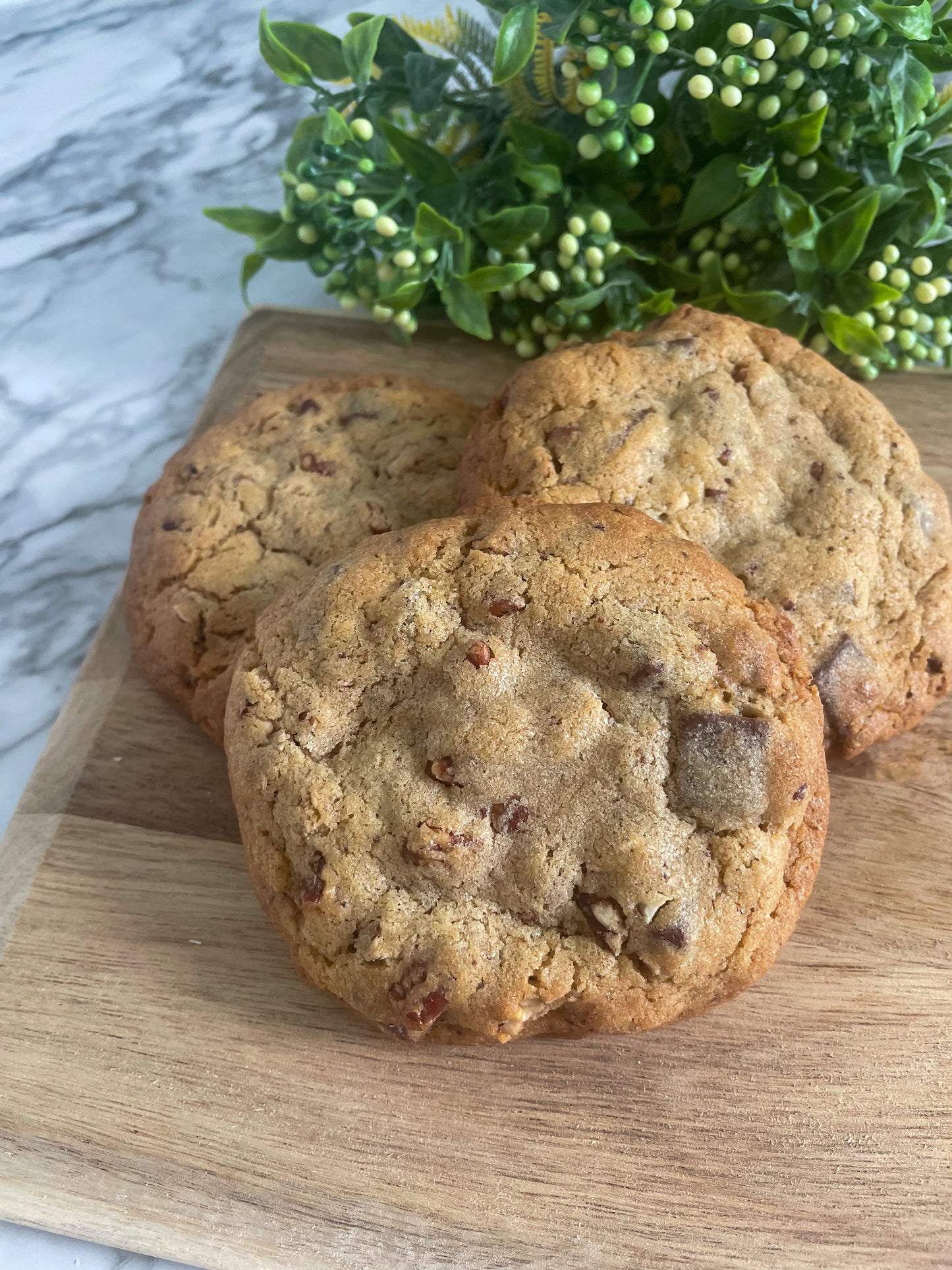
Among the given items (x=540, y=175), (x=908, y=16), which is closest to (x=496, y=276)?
(x=540, y=175)

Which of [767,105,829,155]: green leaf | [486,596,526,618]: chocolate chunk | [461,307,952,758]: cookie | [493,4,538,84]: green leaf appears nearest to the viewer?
[486,596,526,618]: chocolate chunk

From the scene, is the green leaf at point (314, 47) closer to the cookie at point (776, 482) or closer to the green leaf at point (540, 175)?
the green leaf at point (540, 175)

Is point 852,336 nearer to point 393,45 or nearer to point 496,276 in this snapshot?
point 496,276

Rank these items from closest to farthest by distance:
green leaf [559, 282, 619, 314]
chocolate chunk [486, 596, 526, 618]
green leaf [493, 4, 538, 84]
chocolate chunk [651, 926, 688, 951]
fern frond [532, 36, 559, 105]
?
chocolate chunk [651, 926, 688, 951] < chocolate chunk [486, 596, 526, 618] < green leaf [493, 4, 538, 84] < fern frond [532, 36, 559, 105] < green leaf [559, 282, 619, 314]

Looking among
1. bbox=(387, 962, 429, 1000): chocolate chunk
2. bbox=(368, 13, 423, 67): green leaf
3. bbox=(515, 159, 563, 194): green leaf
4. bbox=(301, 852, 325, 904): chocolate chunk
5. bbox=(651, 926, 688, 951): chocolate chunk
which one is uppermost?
bbox=(368, 13, 423, 67): green leaf

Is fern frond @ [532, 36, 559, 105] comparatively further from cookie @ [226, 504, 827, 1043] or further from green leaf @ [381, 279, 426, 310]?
cookie @ [226, 504, 827, 1043]

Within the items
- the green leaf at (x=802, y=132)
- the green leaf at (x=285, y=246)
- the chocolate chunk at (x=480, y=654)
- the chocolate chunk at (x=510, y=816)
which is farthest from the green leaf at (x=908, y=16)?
the chocolate chunk at (x=510, y=816)

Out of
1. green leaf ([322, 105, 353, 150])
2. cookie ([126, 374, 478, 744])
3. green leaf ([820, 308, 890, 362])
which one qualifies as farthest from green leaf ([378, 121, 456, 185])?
green leaf ([820, 308, 890, 362])
